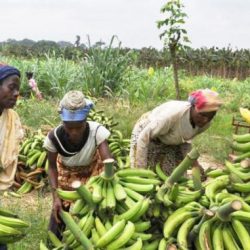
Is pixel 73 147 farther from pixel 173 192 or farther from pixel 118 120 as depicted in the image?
pixel 118 120

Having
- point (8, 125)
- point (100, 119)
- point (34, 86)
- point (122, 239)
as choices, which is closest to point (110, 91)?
point (34, 86)

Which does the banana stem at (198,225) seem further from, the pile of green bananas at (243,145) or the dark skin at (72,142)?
the dark skin at (72,142)

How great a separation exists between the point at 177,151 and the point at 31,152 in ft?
8.72

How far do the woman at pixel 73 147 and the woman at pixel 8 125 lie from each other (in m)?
0.38

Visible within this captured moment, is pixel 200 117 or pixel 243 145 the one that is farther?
pixel 200 117

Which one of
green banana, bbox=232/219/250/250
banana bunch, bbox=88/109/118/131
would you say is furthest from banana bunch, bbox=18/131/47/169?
green banana, bbox=232/219/250/250

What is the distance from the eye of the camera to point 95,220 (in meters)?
2.46

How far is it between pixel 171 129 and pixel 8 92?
4.71 ft

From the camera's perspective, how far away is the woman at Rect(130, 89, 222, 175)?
3514 mm

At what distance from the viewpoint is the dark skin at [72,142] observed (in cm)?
357

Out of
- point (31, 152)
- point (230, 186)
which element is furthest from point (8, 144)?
point (31, 152)

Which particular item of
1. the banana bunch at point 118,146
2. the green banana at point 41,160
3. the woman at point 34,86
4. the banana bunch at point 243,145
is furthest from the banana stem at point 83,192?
the woman at point 34,86

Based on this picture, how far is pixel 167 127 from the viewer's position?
3904 mm

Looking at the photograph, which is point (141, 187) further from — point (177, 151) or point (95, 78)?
point (95, 78)
